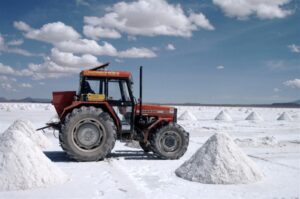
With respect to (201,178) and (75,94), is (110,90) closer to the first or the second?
(75,94)

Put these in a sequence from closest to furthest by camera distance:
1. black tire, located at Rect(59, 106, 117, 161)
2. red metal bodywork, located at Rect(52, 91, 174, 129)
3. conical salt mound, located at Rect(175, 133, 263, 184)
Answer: conical salt mound, located at Rect(175, 133, 263, 184)
black tire, located at Rect(59, 106, 117, 161)
red metal bodywork, located at Rect(52, 91, 174, 129)

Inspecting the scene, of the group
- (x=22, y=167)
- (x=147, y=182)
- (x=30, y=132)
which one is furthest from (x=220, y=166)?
(x=30, y=132)

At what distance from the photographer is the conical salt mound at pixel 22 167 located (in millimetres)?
7180

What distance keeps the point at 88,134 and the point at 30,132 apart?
377cm

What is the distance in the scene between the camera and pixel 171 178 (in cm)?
847

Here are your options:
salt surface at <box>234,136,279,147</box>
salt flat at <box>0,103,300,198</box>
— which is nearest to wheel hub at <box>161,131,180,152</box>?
salt flat at <box>0,103,300,198</box>

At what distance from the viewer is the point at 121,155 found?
39.0 feet

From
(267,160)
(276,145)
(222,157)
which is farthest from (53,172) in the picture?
(276,145)

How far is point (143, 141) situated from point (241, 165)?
3.47 m

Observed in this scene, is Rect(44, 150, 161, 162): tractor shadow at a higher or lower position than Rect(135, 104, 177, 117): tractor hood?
lower

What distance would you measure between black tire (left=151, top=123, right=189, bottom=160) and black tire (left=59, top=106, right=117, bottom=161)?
1.26m

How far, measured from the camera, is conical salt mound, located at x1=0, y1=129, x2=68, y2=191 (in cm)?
718

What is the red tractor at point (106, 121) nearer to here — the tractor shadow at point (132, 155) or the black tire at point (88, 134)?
the black tire at point (88, 134)

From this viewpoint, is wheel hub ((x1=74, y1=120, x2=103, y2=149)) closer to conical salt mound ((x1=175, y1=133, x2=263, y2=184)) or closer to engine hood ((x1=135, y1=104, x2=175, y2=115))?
engine hood ((x1=135, y1=104, x2=175, y2=115))
